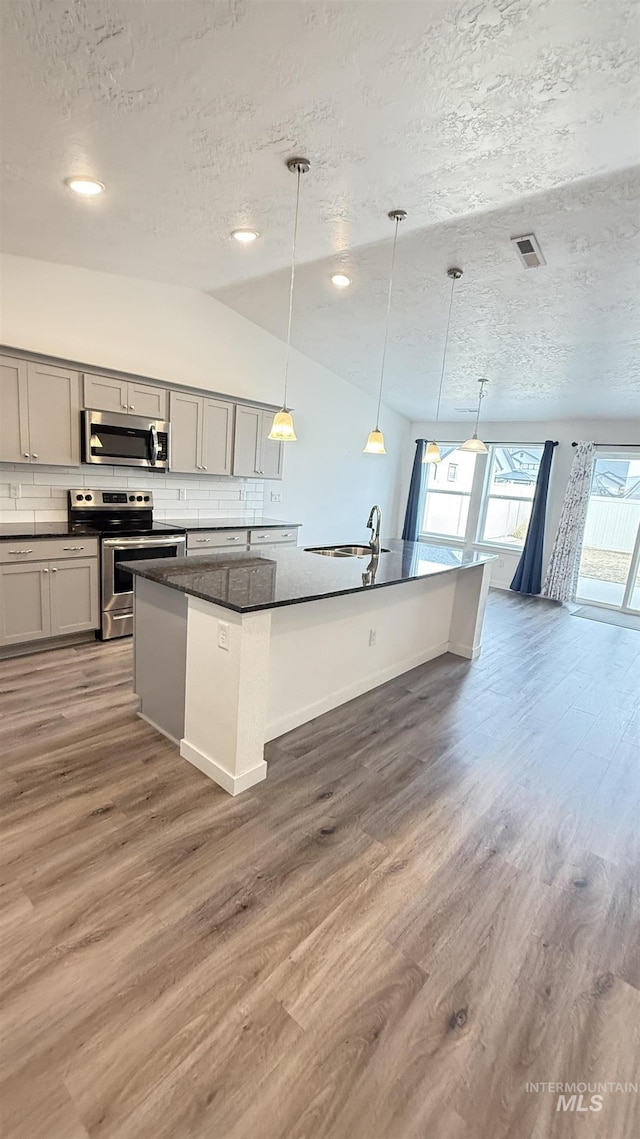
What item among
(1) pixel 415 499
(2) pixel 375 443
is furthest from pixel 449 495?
(2) pixel 375 443

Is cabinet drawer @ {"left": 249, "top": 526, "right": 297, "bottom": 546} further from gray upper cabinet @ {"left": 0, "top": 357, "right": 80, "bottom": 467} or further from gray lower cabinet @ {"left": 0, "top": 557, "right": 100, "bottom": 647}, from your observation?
gray upper cabinet @ {"left": 0, "top": 357, "right": 80, "bottom": 467}

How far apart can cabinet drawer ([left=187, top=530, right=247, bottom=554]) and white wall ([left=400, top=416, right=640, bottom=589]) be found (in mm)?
4413

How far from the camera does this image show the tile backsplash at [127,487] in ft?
12.7

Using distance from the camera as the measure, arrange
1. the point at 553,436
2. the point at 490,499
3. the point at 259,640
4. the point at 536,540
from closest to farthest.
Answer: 1. the point at 259,640
2. the point at 553,436
3. the point at 536,540
4. the point at 490,499

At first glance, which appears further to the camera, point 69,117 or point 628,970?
point 69,117

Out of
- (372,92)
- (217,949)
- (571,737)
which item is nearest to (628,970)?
(217,949)

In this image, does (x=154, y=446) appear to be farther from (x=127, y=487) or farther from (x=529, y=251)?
(x=529, y=251)

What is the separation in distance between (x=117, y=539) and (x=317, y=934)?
3169mm

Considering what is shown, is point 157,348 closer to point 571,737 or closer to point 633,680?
point 571,737

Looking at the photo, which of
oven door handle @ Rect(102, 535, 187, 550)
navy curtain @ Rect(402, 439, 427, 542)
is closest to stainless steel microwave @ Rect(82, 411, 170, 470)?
oven door handle @ Rect(102, 535, 187, 550)

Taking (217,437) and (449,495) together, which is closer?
(217,437)

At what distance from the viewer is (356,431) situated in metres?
6.95

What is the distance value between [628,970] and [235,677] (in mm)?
1728

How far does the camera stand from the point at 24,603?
3.55 metres
